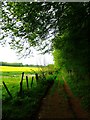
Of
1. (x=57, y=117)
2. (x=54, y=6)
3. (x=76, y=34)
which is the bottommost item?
(x=57, y=117)

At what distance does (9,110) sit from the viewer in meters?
10.7

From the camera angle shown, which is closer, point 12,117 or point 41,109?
point 12,117

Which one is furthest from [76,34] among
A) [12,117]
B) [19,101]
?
[12,117]

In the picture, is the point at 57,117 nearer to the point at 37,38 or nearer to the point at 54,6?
the point at 54,6

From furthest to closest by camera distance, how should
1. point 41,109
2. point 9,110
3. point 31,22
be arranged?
point 31,22 → point 41,109 → point 9,110

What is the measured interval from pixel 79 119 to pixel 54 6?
5.25 meters

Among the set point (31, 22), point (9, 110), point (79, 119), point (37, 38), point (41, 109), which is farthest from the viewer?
point (37, 38)

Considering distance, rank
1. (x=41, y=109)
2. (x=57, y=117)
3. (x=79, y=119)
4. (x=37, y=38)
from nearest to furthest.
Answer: (x=79, y=119)
(x=57, y=117)
(x=41, y=109)
(x=37, y=38)

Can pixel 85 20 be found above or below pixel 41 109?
above

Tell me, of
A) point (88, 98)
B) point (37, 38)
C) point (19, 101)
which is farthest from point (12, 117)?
point (37, 38)

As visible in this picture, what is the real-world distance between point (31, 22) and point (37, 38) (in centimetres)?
270

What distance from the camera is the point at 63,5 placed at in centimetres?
1231

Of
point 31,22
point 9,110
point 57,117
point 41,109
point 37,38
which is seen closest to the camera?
point 57,117

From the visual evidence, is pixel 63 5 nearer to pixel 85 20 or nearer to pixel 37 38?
pixel 85 20
